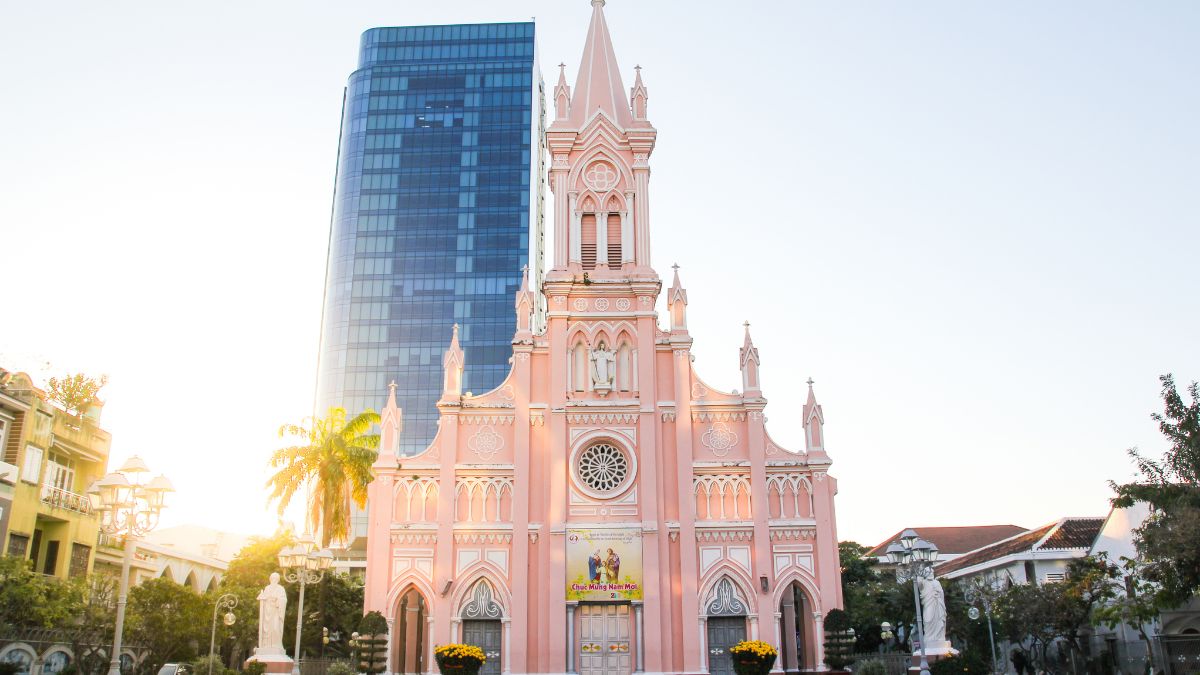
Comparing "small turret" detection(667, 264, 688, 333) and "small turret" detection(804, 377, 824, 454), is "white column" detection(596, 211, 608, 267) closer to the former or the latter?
"small turret" detection(667, 264, 688, 333)

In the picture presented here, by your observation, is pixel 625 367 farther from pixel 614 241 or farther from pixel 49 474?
pixel 49 474

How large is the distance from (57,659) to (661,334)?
73.3 ft

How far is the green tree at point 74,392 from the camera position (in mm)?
38938

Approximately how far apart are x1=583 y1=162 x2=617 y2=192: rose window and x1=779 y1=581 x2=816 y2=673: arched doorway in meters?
16.6

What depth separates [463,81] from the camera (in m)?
94.8

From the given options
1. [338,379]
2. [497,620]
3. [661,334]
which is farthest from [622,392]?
[338,379]

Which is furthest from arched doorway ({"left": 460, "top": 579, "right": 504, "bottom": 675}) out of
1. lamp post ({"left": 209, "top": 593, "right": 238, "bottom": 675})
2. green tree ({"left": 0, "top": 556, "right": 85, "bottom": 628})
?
green tree ({"left": 0, "top": 556, "right": 85, "bottom": 628})

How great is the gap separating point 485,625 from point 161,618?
10.5 m

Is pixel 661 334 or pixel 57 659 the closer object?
pixel 57 659

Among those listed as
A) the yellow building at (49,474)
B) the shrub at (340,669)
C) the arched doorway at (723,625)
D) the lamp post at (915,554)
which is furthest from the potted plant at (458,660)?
the yellow building at (49,474)

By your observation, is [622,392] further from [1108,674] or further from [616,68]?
[1108,674]

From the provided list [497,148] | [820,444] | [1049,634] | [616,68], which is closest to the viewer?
[820,444]

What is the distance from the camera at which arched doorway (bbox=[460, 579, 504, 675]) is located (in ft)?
112

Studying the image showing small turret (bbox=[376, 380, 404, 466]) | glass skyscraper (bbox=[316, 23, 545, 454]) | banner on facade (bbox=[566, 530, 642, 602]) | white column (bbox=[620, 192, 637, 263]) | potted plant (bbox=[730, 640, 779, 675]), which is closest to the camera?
potted plant (bbox=[730, 640, 779, 675])
